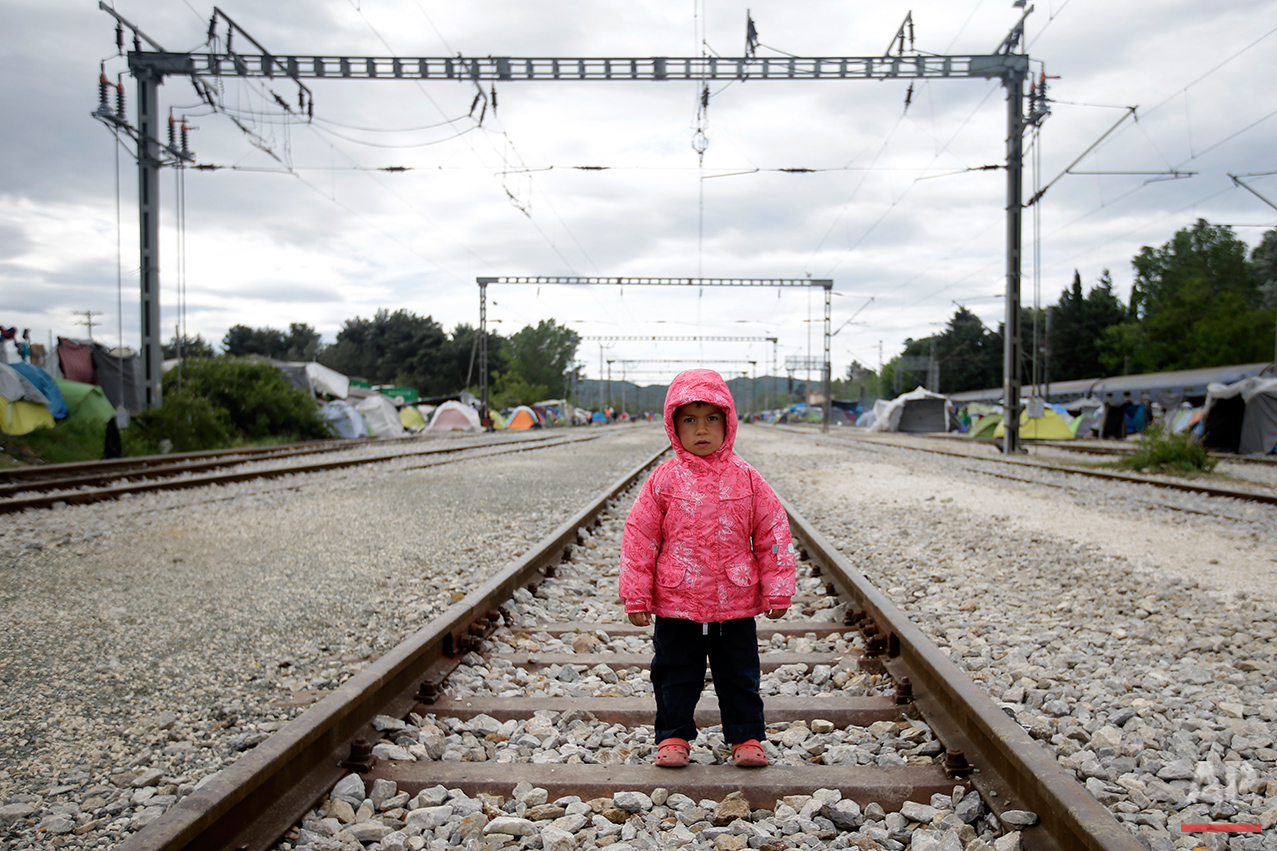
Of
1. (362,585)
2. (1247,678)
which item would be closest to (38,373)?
(362,585)

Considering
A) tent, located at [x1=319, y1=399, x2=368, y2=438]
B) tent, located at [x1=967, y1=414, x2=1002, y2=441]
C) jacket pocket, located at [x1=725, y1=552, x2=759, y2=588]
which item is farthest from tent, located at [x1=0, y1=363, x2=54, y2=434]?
tent, located at [x1=967, y1=414, x2=1002, y2=441]

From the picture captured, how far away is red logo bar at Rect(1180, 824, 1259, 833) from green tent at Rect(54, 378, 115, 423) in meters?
20.3

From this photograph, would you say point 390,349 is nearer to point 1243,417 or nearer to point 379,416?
point 379,416

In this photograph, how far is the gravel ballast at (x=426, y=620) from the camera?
2.41m

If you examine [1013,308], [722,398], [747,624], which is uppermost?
[1013,308]

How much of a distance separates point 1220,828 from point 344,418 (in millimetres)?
29694

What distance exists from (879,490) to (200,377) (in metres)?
18.5

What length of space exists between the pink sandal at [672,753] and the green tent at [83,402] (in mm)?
19053

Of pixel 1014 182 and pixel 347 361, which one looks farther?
pixel 347 361

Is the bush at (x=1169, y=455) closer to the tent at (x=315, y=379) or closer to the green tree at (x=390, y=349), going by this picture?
the tent at (x=315, y=379)

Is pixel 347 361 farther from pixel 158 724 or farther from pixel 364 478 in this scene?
pixel 158 724

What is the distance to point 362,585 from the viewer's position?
506 cm

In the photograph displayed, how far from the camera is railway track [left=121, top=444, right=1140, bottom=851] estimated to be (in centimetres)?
209

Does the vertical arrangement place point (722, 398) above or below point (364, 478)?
above
